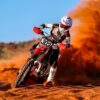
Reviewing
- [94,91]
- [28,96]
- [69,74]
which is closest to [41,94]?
[28,96]

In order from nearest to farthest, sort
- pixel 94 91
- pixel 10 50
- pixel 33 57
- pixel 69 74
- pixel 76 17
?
1. pixel 94 91
2. pixel 33 57
3. pixel 69 74
4. pixel 76 17
5. pixel 10 50

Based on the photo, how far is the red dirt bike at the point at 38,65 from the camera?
1328cm

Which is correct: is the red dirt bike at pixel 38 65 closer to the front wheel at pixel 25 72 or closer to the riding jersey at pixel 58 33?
the front wheel at pixel 25 72

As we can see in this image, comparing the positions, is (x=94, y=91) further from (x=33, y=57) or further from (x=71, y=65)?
(x=71, y=65)

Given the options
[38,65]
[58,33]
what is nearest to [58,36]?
[58,33]

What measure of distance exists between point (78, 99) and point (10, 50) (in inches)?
1187

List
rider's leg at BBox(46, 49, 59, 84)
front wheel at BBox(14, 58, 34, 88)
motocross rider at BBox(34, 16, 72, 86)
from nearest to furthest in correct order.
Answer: front wheel at BBox(14, 58, 34, 88), motocross rider at BBox(34, 16, 72, 86), rider's leg at BBox(46, 49, 59, 84)

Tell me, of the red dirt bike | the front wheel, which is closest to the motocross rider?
the red dirt bike

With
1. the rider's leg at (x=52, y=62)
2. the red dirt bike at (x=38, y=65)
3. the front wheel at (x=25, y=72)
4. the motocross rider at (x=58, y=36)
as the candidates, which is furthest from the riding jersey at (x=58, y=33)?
the front wheel at (x=25, y=72)

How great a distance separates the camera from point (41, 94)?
36.7ft

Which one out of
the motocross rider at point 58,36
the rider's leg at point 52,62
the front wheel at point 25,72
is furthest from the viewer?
the rider's leg at point 52,62

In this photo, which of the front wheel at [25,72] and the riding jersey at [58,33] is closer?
the front wheel at [25,72]

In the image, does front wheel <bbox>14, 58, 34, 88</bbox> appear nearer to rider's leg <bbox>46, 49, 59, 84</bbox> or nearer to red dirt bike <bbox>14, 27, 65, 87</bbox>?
red dirt bike <bbox>14, 27, 65, 87</bbox>

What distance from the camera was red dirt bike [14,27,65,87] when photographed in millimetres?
13281
